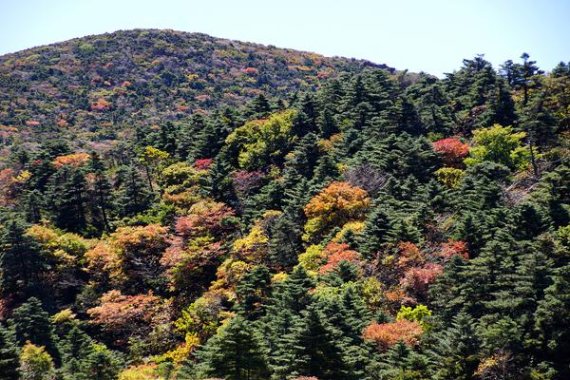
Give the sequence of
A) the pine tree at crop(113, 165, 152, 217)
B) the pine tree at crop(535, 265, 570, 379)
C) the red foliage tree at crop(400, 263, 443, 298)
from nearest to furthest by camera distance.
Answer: the pine tree at crop(535, 265, 570, 379), the red foliage tree at crop(400, 263, 443, 298), the pine tree at crop(113, 165, 152, 217)

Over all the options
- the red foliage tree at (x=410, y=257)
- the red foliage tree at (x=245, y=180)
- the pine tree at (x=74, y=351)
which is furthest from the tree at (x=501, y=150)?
the pine tree at (x=74, y=351)

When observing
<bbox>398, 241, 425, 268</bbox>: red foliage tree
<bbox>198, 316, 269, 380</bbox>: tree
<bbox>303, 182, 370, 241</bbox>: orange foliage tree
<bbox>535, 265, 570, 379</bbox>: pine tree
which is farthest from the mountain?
<bbox>535, 265, 570, 379</bbox>: pine tree

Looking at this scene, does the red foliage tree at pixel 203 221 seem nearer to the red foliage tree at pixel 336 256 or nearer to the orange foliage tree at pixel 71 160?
the red foliage tree at pixel 336 256

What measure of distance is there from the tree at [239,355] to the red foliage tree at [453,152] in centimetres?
4259

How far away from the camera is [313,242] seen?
2387 inches

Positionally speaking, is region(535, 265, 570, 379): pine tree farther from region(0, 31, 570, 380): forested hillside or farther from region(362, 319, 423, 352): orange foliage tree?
region(362, 319, 423, 352): orange foliage tree

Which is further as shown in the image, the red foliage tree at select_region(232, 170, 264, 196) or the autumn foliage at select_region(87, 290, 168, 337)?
the red foliage tree at select_region(232, 170, 264, 196)

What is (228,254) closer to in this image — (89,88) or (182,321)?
(182,321)

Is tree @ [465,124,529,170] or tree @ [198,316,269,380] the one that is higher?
tree @ [465,124,529,170]

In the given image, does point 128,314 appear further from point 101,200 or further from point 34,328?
point 101,200

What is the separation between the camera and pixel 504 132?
2603 inches

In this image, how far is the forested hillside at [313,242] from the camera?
3491 cm

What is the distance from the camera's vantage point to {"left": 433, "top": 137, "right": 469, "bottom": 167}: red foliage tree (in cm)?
6788

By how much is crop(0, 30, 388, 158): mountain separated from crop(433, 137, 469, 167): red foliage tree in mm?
84507
